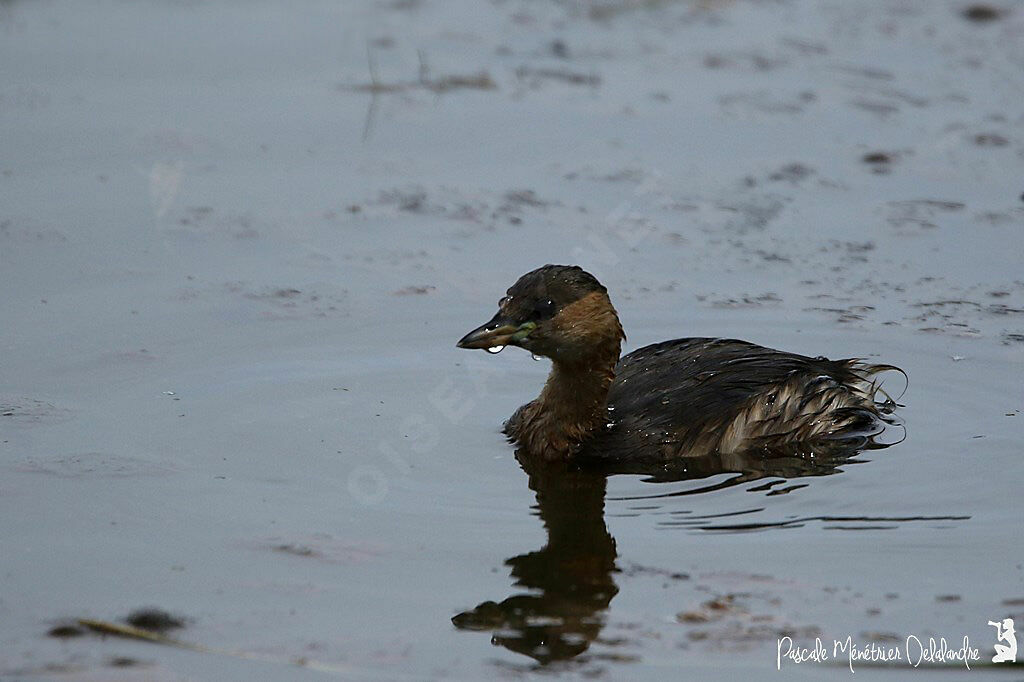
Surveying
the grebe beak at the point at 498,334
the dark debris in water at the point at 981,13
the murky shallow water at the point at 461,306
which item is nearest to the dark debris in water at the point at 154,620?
the murky shallow water at the point at 461,306

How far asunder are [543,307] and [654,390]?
2.19 ft

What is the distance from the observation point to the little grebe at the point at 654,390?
6.84 m

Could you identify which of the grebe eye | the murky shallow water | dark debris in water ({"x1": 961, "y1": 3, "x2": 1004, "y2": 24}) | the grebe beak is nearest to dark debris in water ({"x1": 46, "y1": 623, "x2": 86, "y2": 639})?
the murky shallow water

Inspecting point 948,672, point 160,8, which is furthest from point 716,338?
point 160,8

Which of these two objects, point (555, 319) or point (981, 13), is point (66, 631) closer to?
point (555, 319)

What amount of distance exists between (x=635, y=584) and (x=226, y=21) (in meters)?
7.76

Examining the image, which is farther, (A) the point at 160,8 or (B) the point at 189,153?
(A) the point at 160,8

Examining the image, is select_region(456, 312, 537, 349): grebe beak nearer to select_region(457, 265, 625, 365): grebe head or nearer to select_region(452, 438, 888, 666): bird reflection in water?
select_region(457, 265, 625, 365): grebe head

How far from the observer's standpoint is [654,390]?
7.10 meters

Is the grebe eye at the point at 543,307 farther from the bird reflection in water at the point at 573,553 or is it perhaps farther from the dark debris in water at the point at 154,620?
the dark debris in water at the point at 154,620

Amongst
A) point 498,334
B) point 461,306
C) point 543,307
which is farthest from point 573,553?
point 461,306

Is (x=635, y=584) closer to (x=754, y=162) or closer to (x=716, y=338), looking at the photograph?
(x=716, y=338)

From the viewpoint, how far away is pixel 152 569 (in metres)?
5.41

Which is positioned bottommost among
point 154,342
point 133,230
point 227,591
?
point 227,591
